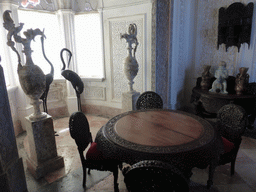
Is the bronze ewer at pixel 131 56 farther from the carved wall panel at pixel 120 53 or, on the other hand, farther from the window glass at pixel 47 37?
the window glass at pixel 47 37

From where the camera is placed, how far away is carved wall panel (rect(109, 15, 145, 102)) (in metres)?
3.82

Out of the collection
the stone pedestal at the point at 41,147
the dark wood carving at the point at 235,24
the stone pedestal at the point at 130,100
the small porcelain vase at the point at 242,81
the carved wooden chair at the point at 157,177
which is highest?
the dark wood carving at the point at 235,24

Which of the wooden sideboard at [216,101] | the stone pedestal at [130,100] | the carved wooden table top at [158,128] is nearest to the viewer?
the carved wooden table top at [158,128]

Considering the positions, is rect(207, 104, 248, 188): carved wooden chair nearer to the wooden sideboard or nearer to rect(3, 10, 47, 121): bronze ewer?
the wooden sideboard

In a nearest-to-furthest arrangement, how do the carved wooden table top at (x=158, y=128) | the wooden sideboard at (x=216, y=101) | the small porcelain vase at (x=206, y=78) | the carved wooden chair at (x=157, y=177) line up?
the carved wooden chair at (x=157, y=177)
the carved wooden table top at (x=158, y=128)
the wooden sideboard at (x=216, y=101)
the small porcelain vase at (x=206, y=78)

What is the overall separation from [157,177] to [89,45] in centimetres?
407

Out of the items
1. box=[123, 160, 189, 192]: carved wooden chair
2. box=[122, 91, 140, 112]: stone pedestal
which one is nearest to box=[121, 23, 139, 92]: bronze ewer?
box=[122, 91, 140, 112]: stone pedestal

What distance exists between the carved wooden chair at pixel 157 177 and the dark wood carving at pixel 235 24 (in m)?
3.35

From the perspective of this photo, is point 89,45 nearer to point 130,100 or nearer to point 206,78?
point 130,100

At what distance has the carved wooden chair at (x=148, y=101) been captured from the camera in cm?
288

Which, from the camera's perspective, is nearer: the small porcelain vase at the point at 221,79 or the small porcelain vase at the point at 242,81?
the small porcelain vase at the point at 242,81

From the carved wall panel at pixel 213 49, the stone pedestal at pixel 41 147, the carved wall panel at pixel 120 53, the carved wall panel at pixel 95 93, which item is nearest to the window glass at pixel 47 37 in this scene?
the carved wall panel at pixel 95 93

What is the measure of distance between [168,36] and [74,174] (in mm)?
2985

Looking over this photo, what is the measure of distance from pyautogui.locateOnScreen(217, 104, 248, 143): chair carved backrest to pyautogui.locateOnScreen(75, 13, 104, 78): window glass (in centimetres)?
296
